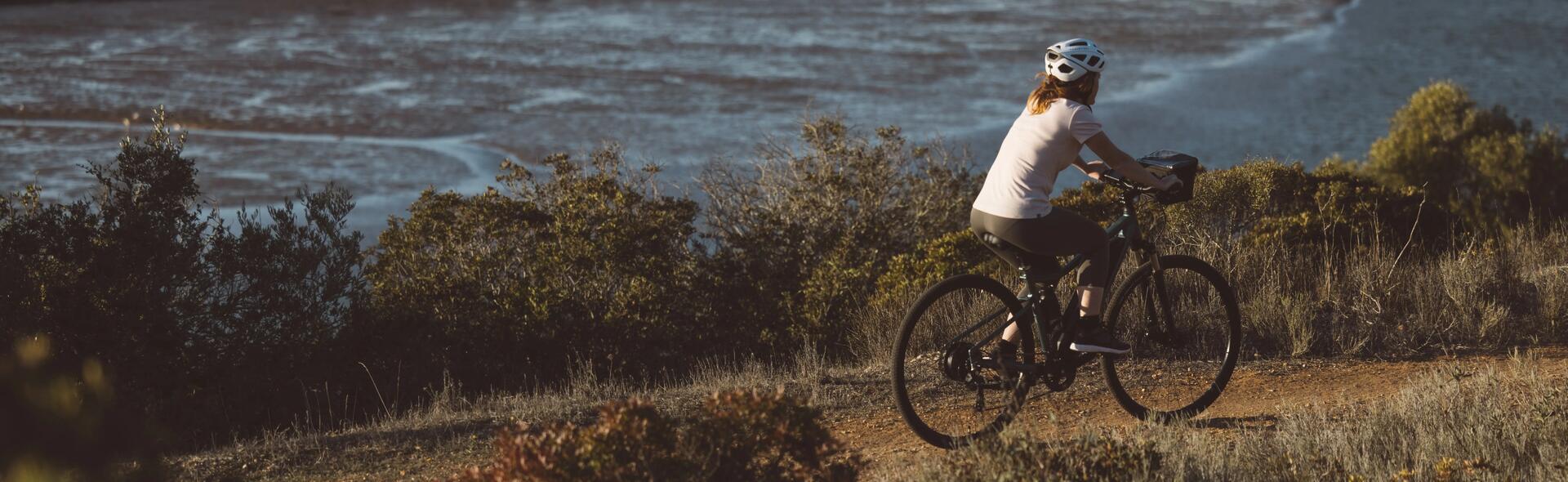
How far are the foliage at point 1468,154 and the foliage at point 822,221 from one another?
10.5 meters

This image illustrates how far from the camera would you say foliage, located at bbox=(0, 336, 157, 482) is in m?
3.54

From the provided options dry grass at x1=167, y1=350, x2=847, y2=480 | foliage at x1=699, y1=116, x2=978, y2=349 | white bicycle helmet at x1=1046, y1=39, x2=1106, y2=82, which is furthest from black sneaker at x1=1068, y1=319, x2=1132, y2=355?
→ foliage at x1=699, y1=116, x2=978, y2=349

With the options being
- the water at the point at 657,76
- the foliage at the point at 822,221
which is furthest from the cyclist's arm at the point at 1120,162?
the water at the point at 657,76

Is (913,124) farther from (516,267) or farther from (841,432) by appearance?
(841,432)

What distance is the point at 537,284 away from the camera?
11664 mm

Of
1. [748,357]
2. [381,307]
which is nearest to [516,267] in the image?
[381,307]

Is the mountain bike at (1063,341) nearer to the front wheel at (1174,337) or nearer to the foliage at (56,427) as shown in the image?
the front wheel at (1174,337)

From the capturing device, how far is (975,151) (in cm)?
2555

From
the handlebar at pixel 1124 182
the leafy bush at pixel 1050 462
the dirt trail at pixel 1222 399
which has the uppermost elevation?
the handlebar at pixel 1124 182

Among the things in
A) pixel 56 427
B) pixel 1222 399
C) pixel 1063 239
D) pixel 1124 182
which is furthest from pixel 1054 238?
pixel 56 427

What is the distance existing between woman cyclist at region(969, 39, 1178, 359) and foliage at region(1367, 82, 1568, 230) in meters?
17.3

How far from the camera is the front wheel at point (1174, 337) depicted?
20.8ft

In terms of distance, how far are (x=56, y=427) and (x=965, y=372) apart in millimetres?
3539

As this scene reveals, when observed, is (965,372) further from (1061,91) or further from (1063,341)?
(1061,91)
